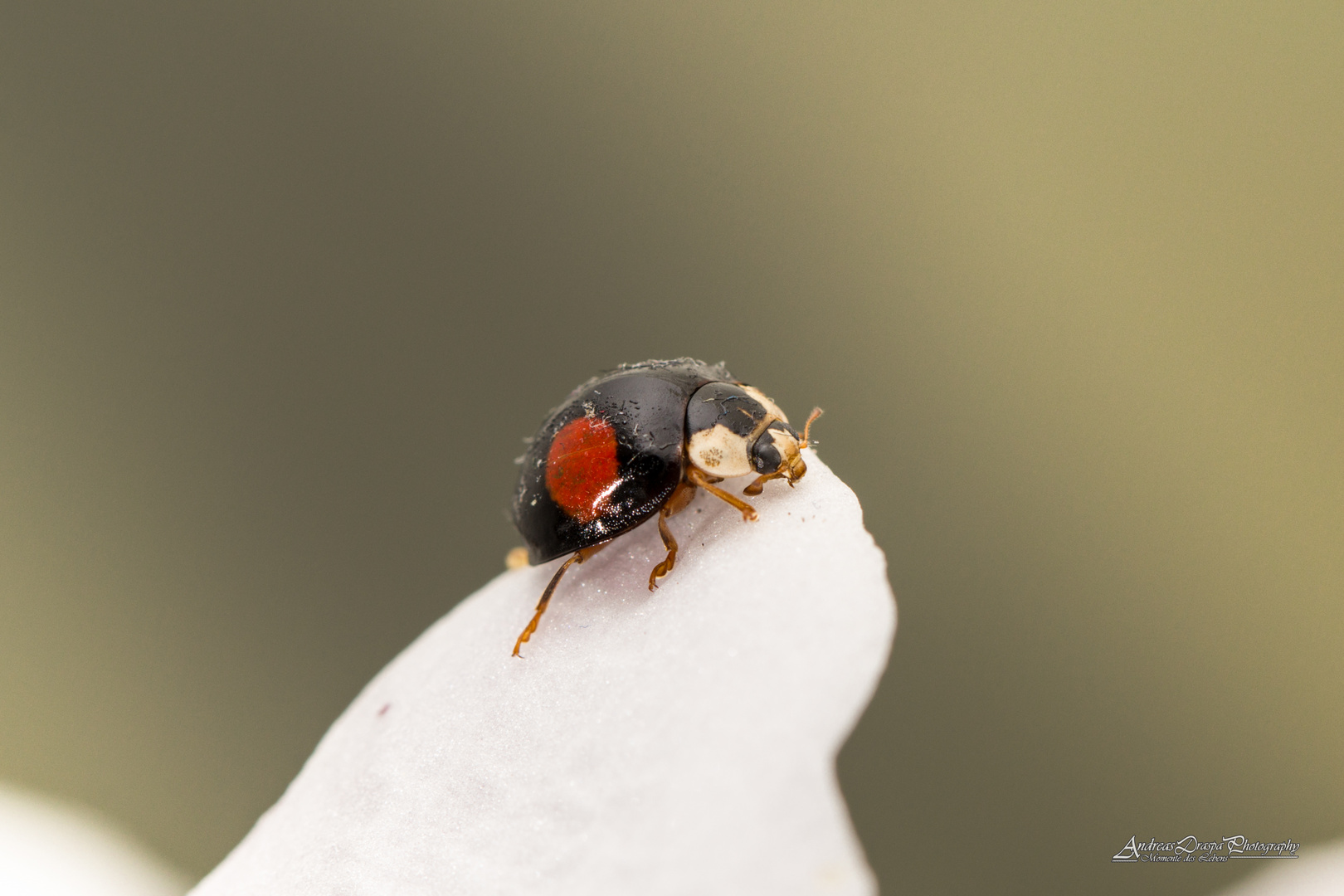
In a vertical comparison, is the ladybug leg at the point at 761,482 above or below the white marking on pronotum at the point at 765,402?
below

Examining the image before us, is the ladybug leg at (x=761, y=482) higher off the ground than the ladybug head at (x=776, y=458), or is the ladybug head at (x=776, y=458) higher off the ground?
→ the ladybug head at (x=776, y=458)

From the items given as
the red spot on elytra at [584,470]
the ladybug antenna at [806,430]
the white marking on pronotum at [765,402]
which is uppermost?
the red spot on elytra at [584,470]

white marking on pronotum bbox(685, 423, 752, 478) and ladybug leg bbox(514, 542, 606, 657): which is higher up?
white marking on pronotum bbox(685, 423, 752, 478)

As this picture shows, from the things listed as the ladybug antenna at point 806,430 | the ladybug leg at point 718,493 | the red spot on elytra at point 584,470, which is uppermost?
the red spot on elytra at point 584,470

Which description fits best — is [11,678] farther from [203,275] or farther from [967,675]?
[967,675]

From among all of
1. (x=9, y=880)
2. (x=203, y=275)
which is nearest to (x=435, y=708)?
(x=9, y=880)

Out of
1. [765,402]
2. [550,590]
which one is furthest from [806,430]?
[550,590]
